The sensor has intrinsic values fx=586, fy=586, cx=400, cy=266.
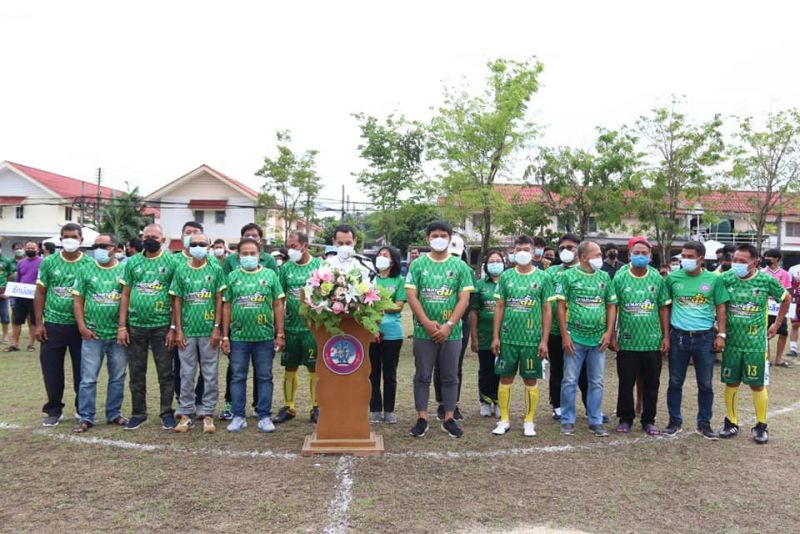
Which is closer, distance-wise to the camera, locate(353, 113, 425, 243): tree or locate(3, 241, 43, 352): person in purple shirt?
locate(3, 241, 43, 352): person in purple shirt

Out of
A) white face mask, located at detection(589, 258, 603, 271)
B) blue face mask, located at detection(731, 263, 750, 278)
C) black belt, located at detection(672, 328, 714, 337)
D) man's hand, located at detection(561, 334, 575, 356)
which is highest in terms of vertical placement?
white face mask, located at detection(589, 258, 603, 271)

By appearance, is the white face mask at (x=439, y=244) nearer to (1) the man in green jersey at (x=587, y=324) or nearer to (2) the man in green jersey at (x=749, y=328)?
(1) the man in green jersey at (x=587, y=324)

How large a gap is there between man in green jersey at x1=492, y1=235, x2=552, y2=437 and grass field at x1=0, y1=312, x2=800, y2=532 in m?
0.58

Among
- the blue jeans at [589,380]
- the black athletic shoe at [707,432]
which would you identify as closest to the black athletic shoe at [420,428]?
the blue jeans at [589,380]

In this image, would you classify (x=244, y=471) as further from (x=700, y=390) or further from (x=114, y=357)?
(x=700, y=390)

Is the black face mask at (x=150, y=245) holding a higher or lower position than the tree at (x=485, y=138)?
lower

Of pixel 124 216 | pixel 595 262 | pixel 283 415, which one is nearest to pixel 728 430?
pixel 595 262

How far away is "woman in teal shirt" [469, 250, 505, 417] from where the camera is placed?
685 cm

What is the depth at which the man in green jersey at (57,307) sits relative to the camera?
615cm

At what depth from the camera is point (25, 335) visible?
14.1 m

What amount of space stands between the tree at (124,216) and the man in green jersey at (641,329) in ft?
96.4

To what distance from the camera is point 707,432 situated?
20.1ft

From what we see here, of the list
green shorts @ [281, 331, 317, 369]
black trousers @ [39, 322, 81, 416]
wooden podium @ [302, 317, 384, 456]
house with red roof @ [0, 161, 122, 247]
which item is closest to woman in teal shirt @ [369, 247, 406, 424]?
green shorts @ [281, 331, 317, 369]

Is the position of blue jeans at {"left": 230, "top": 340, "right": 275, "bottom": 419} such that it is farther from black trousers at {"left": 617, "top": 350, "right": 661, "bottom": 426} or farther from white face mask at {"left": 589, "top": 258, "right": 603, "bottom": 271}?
black trousers at {"left": 617, "top": 350, "right": 661, "bottom": 426}
